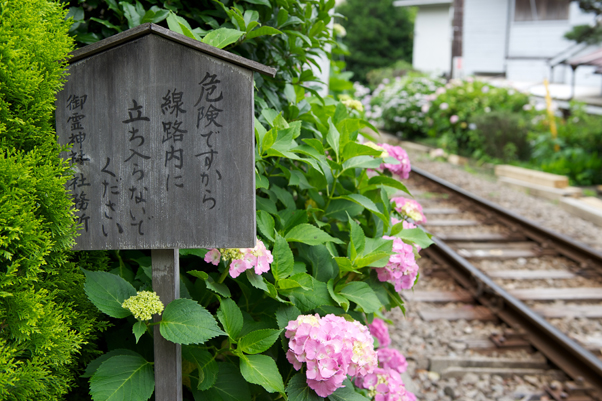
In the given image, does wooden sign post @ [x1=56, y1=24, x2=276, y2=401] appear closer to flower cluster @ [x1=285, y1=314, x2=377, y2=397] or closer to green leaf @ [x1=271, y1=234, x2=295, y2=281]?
green leaf @ [x1=271, y1=234, x2=295, y2=281]

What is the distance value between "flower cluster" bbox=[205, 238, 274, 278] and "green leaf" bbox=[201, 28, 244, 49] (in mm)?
633

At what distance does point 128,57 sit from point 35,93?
10.5 inches

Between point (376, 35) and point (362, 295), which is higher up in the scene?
point (376, 35)

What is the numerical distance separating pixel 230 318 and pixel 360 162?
77cm

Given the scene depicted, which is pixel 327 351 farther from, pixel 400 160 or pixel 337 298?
pixel 400 160

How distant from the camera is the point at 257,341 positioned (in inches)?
55.8

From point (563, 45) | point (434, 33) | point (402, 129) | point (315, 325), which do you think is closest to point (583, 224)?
point (315, 325)

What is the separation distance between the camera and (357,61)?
29.9m

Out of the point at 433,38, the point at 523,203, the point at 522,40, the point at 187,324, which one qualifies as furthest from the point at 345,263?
the point at 433,38

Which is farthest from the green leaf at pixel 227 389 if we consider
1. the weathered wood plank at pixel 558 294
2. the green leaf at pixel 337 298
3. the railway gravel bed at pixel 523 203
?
the railway gravel bed at pixel 523 203

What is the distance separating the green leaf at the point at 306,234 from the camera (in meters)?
1.64

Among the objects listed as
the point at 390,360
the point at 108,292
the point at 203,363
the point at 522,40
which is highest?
the point at 522,40

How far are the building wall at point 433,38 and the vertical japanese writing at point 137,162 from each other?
24.5m

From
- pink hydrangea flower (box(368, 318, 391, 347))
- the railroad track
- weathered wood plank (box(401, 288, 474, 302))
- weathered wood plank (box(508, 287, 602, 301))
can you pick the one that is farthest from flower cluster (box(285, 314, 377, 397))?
weathered wood plank (box(508, 287, 602, 301))
